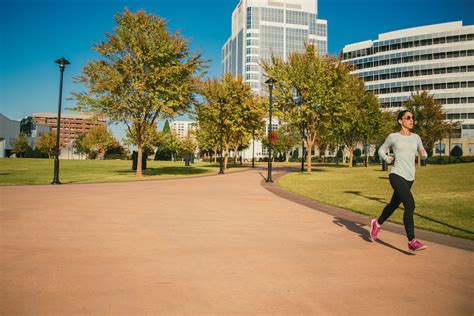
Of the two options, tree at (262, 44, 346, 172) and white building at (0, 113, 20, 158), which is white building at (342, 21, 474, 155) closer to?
tree at (262, 44, 346, 172)

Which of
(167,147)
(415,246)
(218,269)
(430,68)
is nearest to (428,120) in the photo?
(415,246)

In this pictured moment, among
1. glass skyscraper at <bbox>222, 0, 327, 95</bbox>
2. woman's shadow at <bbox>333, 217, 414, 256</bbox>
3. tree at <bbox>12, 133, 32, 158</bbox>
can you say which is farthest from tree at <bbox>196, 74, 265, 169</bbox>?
glass skyscraper at <bbox>222, 0, 327, 95</bbox>

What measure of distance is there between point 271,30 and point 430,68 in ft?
183

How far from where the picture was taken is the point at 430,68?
74.9 m

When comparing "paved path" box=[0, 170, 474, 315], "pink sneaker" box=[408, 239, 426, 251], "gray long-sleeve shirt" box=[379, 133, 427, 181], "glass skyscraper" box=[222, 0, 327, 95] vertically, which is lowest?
"paved path" box=[0, 170, 474, 315]

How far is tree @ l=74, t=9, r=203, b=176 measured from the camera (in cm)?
1872

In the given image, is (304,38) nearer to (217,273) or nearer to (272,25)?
(272,25)

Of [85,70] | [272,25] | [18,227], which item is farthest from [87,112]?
[272,25]

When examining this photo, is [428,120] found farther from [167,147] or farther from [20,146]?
[20,146]

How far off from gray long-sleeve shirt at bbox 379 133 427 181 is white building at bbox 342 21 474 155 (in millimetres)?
77258

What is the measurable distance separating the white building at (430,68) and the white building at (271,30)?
32.6m

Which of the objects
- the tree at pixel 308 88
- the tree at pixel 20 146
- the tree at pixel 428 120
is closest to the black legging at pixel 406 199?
the tree at pixel 308 88

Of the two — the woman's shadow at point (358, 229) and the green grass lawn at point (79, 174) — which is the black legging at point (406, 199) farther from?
the green grass lawn at point (79, 174)

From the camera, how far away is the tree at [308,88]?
81.8 feet
